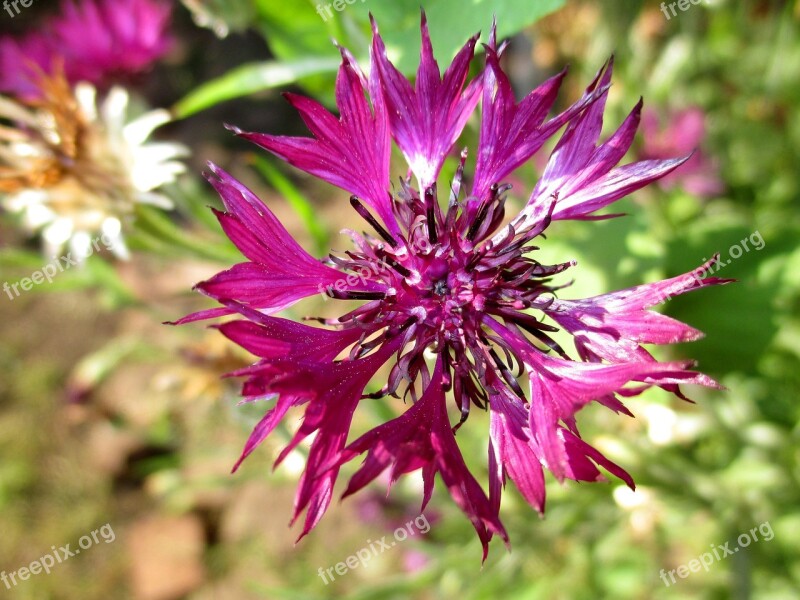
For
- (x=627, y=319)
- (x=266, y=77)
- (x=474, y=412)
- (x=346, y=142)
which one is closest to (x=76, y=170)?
(x=266, y=77)

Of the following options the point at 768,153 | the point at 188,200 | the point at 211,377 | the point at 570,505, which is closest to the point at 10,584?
the point at 211,377

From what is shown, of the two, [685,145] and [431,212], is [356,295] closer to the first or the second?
[431,212]

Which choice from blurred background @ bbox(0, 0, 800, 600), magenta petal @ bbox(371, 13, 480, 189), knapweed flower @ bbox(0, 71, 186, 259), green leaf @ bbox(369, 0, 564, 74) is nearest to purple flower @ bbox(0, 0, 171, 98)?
blurred background @ bbox(0, 0, 800, 600)

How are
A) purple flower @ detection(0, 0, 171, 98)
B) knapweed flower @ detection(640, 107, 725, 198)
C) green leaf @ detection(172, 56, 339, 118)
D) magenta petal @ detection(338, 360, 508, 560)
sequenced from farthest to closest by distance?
1. knapweed flower @ detection(640, 107, 725, 198)
2. purple flower @ detection(0, 0, 171, 98)
3. green leaf @ detection(172, 56, 339, 118)
4. magenta petal @ detection(338, 360, 508, 560)

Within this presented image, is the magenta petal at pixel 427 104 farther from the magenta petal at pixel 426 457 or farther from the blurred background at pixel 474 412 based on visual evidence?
the magenta petal at pixel 426 457

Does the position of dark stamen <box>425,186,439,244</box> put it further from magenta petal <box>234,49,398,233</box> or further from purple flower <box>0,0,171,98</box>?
purple flower <box>0,0,171,98</box>

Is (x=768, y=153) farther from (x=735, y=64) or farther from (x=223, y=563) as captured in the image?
(x=223, y=563)
